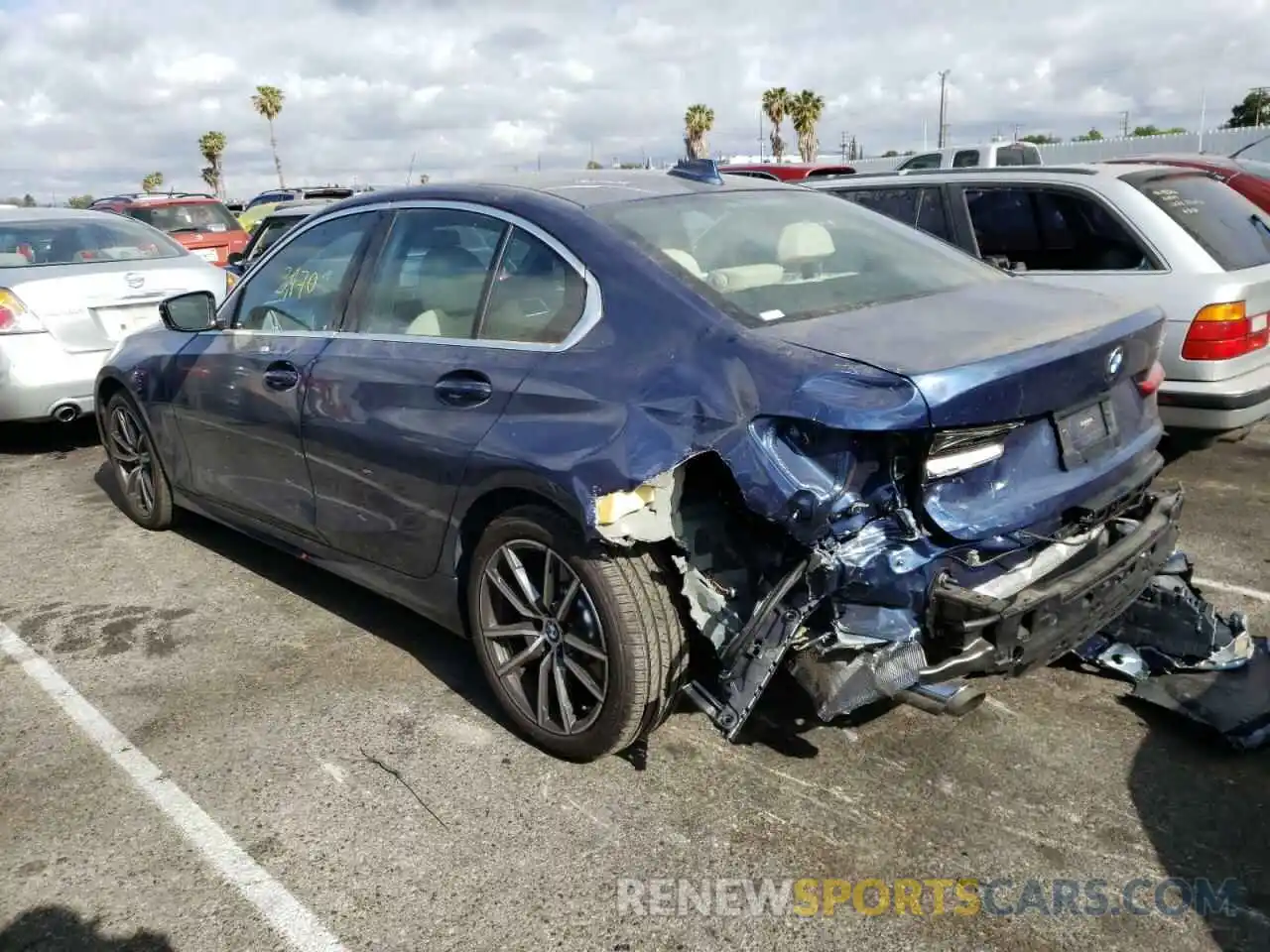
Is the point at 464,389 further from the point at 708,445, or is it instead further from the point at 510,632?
the point at 708,445

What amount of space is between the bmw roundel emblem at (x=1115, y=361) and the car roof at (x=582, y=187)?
1.39 metres

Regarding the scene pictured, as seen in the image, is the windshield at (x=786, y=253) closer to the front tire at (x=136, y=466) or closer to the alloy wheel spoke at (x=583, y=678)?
the alloy wheel spoke at (x=583, y=678)

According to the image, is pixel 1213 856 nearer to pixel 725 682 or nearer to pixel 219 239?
pixel 725 682

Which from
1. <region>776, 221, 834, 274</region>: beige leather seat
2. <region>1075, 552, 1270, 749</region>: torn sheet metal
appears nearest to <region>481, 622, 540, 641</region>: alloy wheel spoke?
<region>776, 221, 834, 274</region>: beige leather seat

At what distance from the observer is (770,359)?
101 inches

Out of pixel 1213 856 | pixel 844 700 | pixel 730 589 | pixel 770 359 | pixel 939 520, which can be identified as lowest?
pixel 1213 856

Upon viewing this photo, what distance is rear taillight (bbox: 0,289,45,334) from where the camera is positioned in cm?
646

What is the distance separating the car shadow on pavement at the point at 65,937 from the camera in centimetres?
246

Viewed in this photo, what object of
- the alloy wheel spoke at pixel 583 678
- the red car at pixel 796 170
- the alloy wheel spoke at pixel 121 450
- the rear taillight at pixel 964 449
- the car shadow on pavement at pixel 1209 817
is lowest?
the car shadow on pavement at pixel 1209 817

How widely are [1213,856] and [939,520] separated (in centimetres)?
111

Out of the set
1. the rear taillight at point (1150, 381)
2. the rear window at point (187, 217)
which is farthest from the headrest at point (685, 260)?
the rear window at point (187, 217)

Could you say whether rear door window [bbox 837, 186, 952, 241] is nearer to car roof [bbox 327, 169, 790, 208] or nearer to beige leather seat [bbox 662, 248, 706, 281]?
car roof [bbox 327, 169, 790, 208]

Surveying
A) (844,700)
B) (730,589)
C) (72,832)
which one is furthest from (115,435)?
(844,700)

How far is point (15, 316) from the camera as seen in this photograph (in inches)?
255
